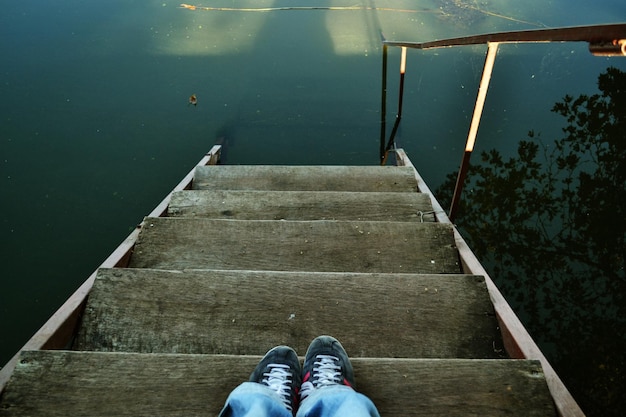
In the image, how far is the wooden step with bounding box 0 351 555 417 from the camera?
2.83 feet

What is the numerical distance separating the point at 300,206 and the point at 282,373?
0.99m

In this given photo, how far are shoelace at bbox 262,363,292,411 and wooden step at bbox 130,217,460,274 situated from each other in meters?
0.51

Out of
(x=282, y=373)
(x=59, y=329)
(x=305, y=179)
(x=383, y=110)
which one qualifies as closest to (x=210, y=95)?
(x=383, y=110)

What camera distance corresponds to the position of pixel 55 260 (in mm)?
2480

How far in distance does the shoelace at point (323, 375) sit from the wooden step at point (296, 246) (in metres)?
0.50

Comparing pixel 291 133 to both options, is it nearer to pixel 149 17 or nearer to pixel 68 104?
pixel 68 104

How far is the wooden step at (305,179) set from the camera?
7.44 ft

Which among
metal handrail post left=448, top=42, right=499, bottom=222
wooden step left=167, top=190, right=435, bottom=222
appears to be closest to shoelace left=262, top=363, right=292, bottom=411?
wooden step left=167, top=190, right=435, bottom=222

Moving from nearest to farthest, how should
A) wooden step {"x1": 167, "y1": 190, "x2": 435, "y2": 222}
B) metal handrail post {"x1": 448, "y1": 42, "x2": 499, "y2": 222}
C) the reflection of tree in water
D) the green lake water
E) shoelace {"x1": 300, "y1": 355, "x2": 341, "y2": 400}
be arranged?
shoelace {"x1": 300, "y1": 355, "x2": 341, "y2": 400}, metal handrail post {"x1": 448, "y1": 42, "x2": 499, "y2": 222}, wooden step {"x1": 167, "y1": 190, "x2": 435, "y2": 222}, the reflection of tree in water, the green lake water

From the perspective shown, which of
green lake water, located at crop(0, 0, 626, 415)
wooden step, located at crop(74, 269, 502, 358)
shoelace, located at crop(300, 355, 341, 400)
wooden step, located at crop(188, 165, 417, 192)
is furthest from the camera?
green lake water, located at crop(0, 0, 626, 415)

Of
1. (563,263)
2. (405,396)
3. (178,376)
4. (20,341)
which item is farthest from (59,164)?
(563,263)

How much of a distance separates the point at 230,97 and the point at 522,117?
2643 millimetres

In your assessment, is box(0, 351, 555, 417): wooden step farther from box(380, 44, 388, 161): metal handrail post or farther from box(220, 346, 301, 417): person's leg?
box(380, 44, 388, 161): metal handrail post

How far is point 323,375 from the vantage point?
924mm
